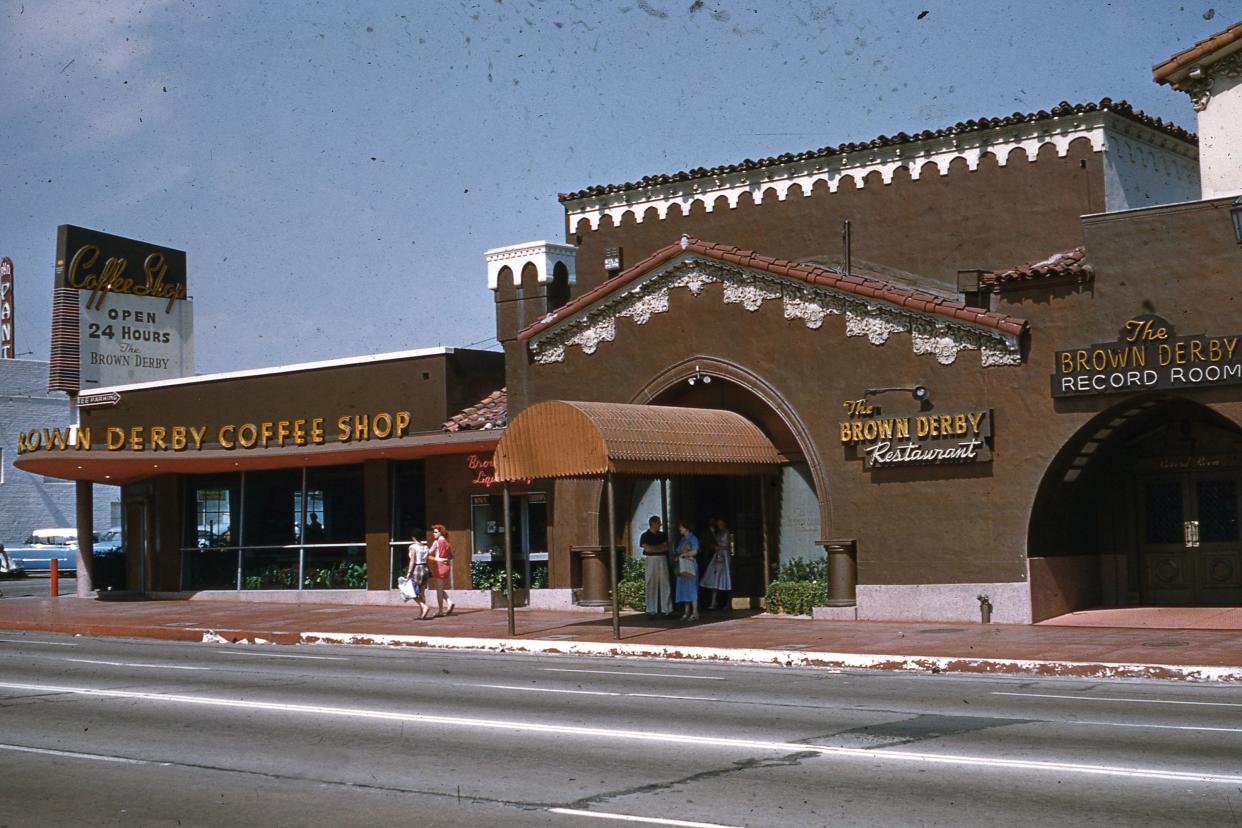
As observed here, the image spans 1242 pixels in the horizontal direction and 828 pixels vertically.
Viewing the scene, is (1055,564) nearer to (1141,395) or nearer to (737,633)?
(1141,395)

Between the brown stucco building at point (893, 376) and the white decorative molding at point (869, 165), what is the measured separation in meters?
0.05

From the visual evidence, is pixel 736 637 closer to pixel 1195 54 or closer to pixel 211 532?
pixel 1195 54

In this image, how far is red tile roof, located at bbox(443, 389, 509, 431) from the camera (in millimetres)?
30234

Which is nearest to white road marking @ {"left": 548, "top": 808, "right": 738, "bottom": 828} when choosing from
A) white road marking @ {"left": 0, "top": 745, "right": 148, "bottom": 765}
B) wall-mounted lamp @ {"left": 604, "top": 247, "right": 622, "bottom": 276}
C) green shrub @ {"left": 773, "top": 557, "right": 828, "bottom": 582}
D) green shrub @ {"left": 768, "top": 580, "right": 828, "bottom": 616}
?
white road marking @ {"left": 0, "top": 745, "right": 148, "bottom": 765}

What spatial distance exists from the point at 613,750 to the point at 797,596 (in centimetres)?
1454

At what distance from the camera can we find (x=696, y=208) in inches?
1177

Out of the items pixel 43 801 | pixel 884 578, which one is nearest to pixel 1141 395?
pixel 884 578

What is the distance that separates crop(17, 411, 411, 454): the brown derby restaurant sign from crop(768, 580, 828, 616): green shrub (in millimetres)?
9275

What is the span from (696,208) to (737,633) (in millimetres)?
9995

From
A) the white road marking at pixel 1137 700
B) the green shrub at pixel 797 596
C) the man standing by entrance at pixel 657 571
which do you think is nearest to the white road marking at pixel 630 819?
the white road marking at pixel 1137 700

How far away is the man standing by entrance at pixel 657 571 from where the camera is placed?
25.2 m

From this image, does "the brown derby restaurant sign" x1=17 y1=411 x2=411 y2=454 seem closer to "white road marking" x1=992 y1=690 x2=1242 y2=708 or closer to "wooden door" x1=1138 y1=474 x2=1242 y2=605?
"wooden door" x1=1138 y1=474 x2=1242 y2=605

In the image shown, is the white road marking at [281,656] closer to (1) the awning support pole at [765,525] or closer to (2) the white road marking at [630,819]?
(1) the awning support pole at [765,525]

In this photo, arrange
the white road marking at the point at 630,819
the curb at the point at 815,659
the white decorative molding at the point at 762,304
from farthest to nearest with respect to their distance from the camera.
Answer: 1. the white decorative molding at the point at 762,304
2. the curb at the point at 815,659
3. the white road marking at the point at 630,819
